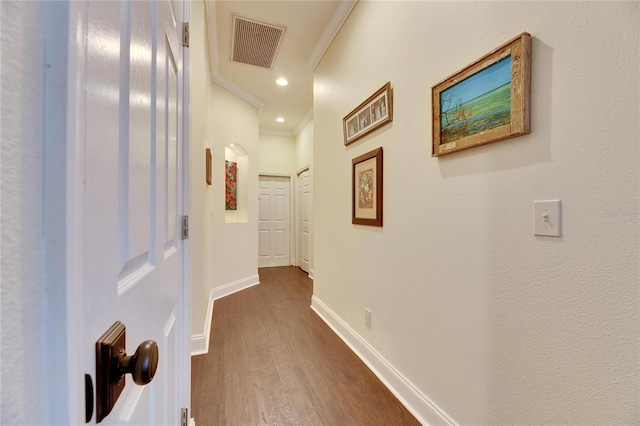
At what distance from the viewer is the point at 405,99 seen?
169 cm

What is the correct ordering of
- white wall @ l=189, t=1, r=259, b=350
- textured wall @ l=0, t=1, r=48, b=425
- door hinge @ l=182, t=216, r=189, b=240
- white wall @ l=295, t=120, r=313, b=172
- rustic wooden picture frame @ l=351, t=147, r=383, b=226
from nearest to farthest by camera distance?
1. textured wall @ l=0, t=1, r=48, b=425
2. door hinge @ l=182, t=216, r=189, b=240
3. rustic wooden picture frame @ l=351, t=147, r=383, b=226
4. white wall @ l=189, t=1, r=259, b=350
5. white wall @ l=295, t=120, r=313, b=172

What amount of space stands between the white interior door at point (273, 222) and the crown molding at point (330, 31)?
2751mm

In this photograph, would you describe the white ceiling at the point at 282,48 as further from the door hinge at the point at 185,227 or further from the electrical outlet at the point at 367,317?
the electrical outlet at the point at 367,317

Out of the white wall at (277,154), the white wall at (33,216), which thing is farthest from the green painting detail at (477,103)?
the white wall at (277,154)

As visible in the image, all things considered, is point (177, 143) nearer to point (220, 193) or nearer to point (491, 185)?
point (491, 185)

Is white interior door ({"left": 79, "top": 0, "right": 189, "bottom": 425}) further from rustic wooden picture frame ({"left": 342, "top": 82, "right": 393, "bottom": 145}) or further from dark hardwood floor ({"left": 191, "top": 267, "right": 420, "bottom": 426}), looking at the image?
rustic wooden picture frame ({"left": 342, "top": 82, "right": 393, "bottom": 145})

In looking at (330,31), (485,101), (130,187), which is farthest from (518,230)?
(330,31)

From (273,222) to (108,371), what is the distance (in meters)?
5.32

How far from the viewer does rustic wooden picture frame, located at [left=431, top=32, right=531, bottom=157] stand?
1020mm

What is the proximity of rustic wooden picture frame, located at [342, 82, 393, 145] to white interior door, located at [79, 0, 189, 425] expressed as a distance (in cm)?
133

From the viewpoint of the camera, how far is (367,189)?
2.10m

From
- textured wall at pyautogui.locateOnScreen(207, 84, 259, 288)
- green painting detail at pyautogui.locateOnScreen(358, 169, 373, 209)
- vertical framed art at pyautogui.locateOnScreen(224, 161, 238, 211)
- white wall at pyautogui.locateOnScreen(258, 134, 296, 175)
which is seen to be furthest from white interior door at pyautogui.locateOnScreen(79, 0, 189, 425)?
white wall at pyautogui.locateOnScreen(258, 134, 296, 175)

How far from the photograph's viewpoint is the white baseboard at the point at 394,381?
4.72 feet

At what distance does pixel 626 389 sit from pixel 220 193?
144 inches
